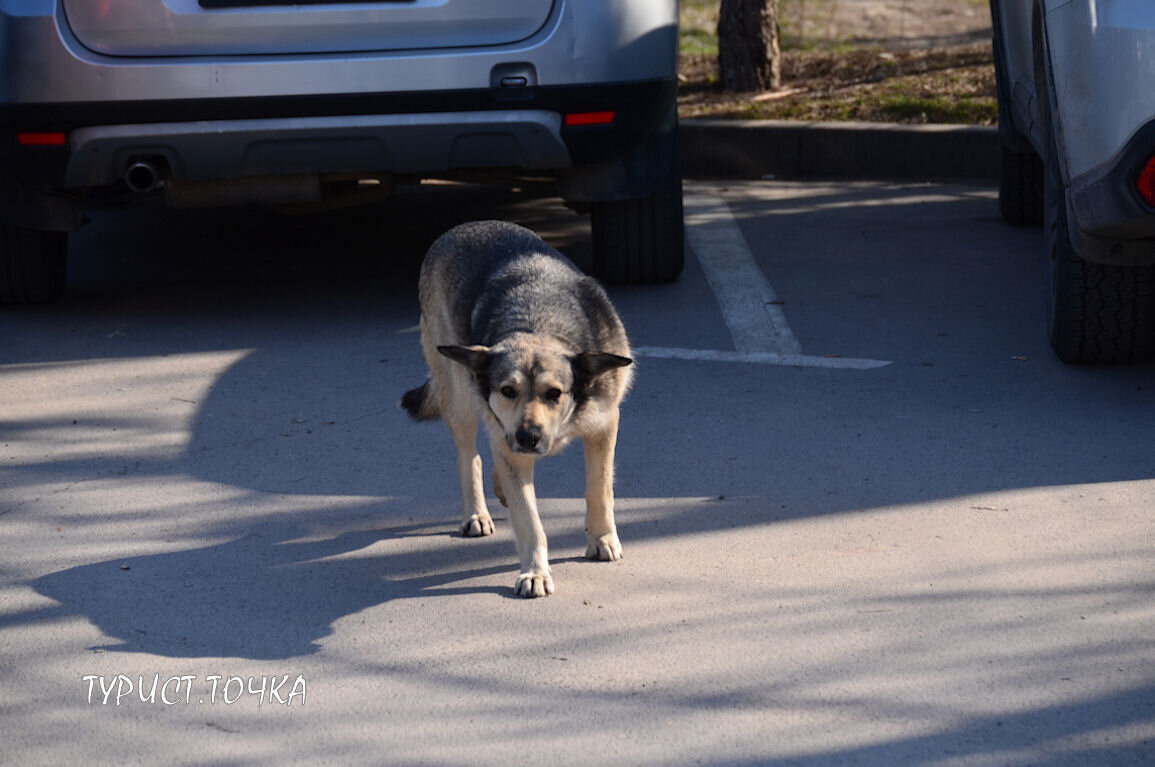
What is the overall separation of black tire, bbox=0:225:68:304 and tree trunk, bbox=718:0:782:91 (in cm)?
642

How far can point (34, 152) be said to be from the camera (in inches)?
225

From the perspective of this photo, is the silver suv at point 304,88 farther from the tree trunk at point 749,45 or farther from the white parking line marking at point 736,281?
the tree trunk at point 749,45

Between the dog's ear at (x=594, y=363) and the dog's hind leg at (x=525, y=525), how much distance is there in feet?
0.89

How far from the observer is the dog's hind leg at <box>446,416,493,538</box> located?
4.18 metres

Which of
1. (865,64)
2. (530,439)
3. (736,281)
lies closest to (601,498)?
(530,439)

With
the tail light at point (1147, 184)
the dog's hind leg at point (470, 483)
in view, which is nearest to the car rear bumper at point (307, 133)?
the dog's hind leg at point (470, 483)

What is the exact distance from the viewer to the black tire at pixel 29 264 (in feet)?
21.0

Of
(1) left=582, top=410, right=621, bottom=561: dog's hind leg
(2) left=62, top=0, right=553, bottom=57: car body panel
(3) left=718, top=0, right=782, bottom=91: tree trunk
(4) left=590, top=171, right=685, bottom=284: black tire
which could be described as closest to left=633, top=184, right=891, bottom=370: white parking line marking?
(4) left=590, top=171, right=685, bottom=284: black tire

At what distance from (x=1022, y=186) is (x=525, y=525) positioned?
505cm

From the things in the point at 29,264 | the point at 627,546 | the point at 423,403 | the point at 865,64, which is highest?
the point at 865,64

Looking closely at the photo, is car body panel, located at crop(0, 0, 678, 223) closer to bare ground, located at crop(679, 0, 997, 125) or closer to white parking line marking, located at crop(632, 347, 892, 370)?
white parking line marking, located at crop(632, 347, 892, 370)

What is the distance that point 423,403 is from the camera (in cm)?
463

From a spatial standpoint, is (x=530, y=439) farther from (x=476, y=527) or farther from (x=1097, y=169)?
(x=1097, y=169)

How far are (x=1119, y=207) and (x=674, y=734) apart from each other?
256 cm
